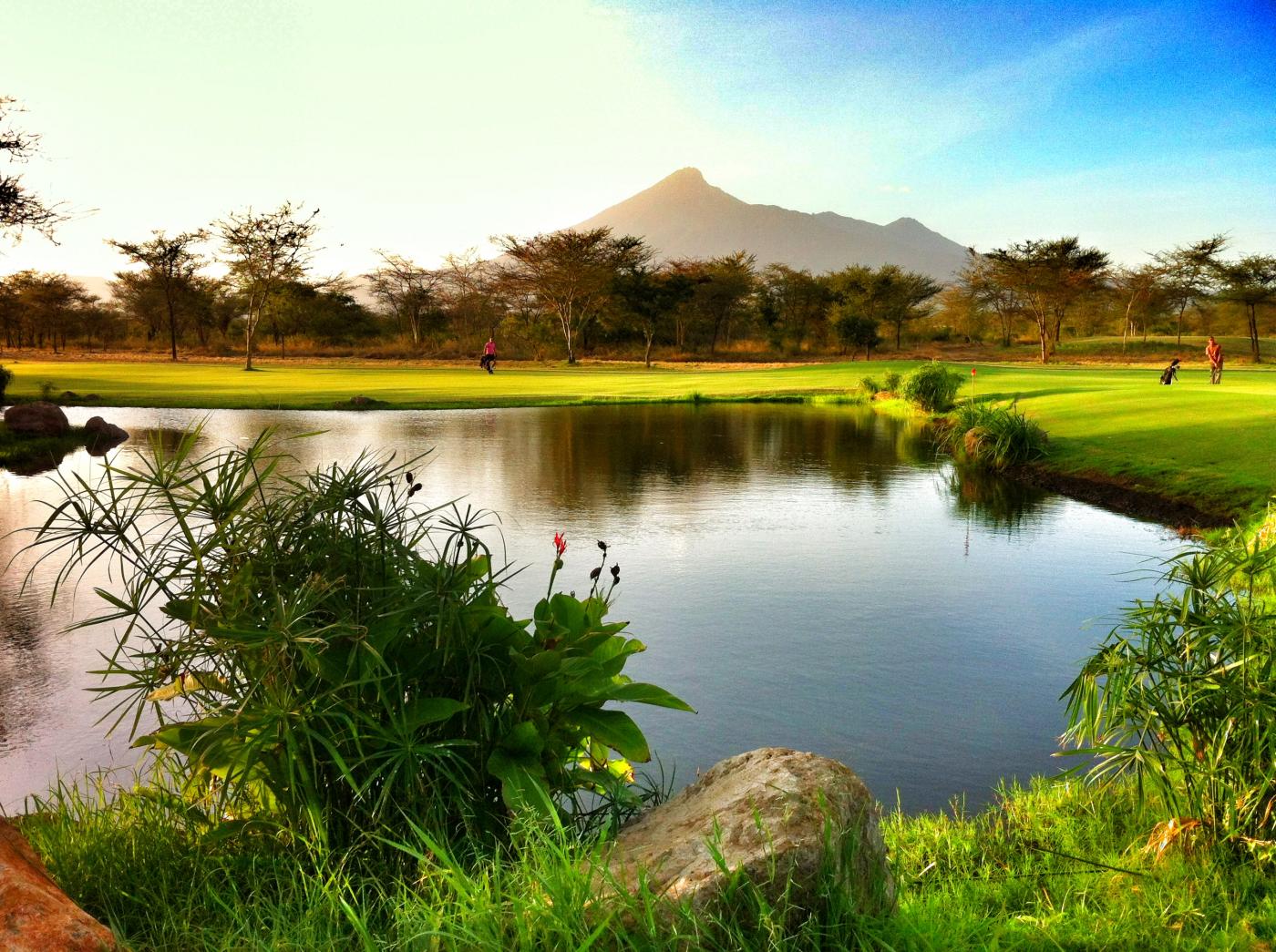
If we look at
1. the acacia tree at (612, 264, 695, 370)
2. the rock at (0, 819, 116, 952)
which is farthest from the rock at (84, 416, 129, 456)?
the acacia tree at (612, 264, 695, 370)

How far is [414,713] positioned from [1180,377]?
38.9 metres

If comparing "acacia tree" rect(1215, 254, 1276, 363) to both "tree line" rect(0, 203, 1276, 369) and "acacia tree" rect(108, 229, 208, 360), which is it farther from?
"acacia tree" rect(108, 229, 208, 360)

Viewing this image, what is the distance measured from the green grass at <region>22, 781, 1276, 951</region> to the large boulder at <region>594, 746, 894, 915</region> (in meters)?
0.06

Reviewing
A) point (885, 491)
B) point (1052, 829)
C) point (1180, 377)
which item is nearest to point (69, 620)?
point (1052, 829)

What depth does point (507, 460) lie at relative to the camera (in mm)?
15258

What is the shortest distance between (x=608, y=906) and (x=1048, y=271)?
6113 cm

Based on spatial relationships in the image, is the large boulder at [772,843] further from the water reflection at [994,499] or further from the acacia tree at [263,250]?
the acacia tree at [263,250]

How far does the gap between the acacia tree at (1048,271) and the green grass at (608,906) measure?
56692 mm

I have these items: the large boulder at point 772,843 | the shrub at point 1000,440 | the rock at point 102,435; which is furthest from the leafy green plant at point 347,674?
the rock at point 102,435

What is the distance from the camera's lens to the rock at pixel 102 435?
A: 17.1 m

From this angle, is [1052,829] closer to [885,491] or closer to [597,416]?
[885,491]

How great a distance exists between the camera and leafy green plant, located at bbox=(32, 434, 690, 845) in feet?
9.09

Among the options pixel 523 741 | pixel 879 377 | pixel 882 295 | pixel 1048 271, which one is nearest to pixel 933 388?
pixel 879 377

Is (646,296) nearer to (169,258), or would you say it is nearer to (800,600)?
(169,258)
